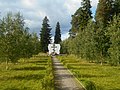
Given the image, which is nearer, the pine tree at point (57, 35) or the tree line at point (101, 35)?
the tree line at point (101, 35)

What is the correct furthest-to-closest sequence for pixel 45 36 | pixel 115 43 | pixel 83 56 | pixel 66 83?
1. pixel 45 36
2. pixel 83 56
3. pixel 115 43
4. pixel 66 83

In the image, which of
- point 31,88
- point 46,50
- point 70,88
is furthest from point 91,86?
point 46,50

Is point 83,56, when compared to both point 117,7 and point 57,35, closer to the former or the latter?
point 117,7

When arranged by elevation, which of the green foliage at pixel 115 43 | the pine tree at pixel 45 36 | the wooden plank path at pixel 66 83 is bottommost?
the wooden plank path at pixel 66 83

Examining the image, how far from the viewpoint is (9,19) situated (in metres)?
50.8

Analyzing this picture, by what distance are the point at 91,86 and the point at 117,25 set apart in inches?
1143

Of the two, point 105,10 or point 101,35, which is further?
point 105,10

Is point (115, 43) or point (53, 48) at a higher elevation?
point (53, 48)

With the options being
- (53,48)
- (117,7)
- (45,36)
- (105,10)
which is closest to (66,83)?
(105,10)

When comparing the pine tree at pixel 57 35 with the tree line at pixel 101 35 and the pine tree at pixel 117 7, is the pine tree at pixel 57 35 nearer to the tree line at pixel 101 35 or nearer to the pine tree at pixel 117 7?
the tree line at pixel 101 35

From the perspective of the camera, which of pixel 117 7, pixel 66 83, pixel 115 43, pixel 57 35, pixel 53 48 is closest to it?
pixel 66 83

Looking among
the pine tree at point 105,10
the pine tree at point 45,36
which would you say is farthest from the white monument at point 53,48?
Result: the pine tree at point 105,10

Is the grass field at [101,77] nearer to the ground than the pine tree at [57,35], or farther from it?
nearer to the ground

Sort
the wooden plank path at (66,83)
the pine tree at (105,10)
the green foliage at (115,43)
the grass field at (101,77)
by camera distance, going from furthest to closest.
Result: the pine tree at (105,10) → the green foliage at (115,43) → the grass field at (101,77) → the wooden plank path at (66,83)
